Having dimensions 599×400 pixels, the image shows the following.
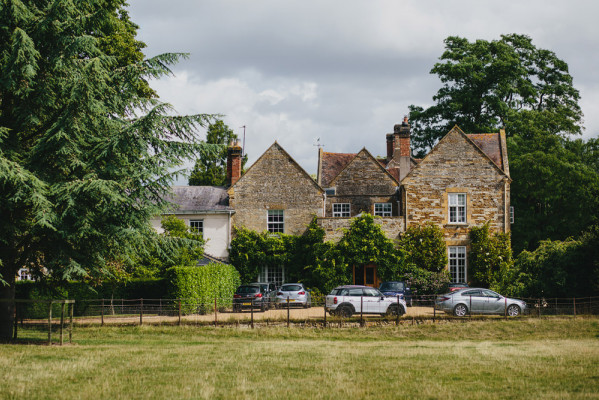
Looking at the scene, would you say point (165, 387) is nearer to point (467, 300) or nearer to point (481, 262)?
point (467, 300)

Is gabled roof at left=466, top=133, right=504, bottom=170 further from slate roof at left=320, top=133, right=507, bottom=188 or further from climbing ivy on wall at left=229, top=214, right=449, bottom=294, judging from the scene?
climbing ivy on wall at left=229, top=214, right=449, bottom=294

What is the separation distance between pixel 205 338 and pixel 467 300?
12.4m

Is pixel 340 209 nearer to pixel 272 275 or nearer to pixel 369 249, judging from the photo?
pixel 369 249

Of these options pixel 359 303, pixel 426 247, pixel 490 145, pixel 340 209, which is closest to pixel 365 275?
pixel 426 247

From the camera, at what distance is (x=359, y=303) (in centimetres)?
2878

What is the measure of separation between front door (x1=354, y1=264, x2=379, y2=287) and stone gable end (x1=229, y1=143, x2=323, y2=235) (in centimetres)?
435

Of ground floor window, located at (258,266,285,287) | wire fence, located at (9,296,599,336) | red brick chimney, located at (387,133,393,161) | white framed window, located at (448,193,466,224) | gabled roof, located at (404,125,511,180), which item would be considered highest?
red brick chimney, located at (387,133,393,161)

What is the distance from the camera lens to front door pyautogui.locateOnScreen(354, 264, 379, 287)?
126 ft

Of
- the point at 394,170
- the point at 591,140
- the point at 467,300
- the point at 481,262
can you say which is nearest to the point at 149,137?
the point at 467,300

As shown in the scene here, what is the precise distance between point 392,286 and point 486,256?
720cm

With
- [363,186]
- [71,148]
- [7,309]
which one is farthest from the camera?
[363,186]

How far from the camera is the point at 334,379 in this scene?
14.5 meters

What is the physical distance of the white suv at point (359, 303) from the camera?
28562 millimetres

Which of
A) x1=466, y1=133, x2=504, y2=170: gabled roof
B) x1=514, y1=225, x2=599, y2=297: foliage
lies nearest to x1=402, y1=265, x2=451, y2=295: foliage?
x1=514, y1=225, x2=599, y2=297: foliage
